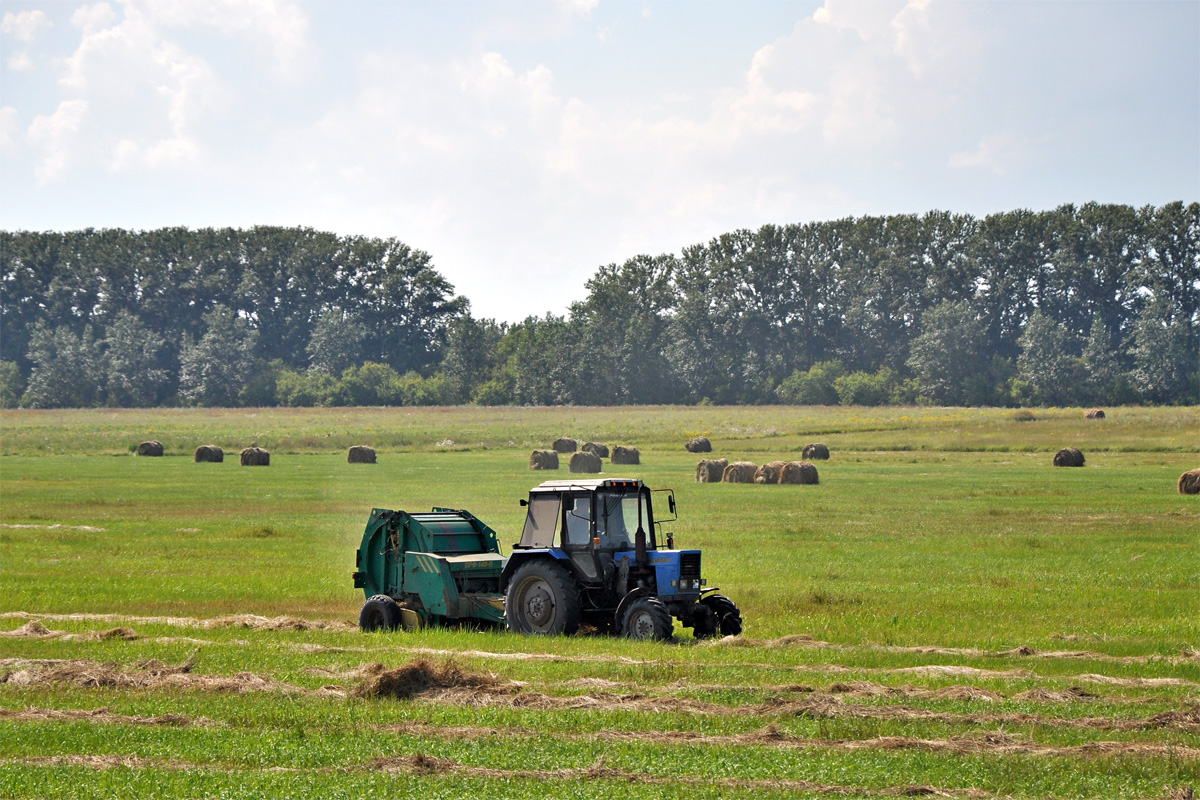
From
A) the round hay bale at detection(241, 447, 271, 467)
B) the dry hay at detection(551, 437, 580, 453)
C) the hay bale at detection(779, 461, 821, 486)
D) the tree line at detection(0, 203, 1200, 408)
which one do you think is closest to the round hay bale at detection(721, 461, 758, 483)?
the hay bale at detection(779, 461, 821, 486)

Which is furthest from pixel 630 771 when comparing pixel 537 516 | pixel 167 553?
pixel 167 553

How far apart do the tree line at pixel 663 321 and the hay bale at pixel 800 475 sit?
8571 cm

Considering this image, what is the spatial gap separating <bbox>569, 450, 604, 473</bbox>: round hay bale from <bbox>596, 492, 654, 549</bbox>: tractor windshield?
137 feet

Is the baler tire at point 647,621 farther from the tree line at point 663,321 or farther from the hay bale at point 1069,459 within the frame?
the tree line at point 663,321

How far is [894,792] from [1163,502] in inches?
1394

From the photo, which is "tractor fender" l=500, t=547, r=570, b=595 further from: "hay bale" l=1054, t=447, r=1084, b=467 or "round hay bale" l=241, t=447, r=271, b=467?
"hay bale" l=1054, t=447, r=1084, b=467

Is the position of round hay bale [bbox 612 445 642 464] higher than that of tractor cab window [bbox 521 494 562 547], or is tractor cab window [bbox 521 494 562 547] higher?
round hay bale [bbox 612 445 642 464]

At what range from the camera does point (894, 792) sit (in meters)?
9.91

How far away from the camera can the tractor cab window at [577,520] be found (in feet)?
59.0

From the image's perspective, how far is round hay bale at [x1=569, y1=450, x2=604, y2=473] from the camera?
60.2 metres

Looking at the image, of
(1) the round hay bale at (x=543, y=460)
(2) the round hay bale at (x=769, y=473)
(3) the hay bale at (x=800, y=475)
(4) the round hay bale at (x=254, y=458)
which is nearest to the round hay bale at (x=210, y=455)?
(4) the round hay bale at (x=254, y=458)

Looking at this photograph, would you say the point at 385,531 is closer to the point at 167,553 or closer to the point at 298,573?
the point at 298,573

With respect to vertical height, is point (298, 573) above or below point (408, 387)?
below

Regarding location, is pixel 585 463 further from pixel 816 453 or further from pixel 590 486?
pixel 590 486
